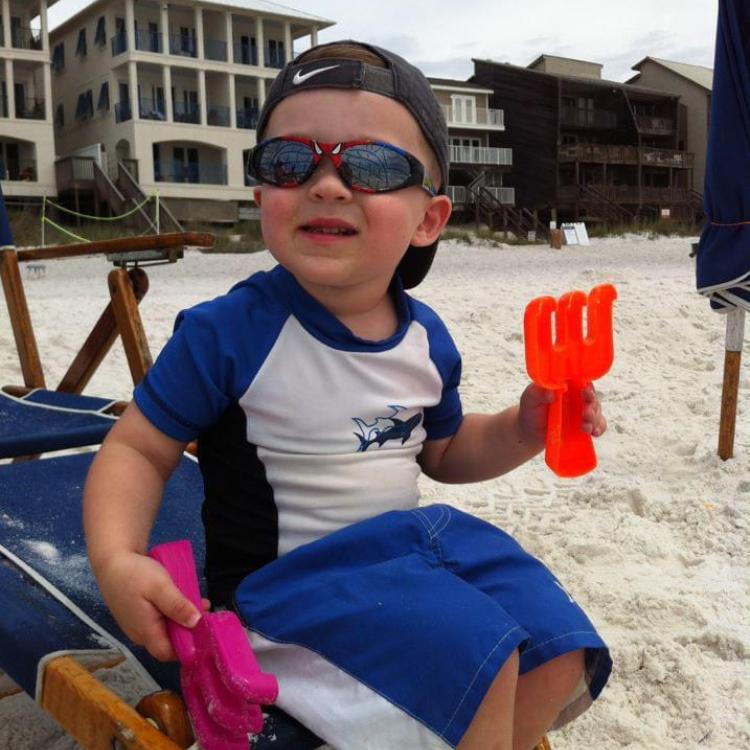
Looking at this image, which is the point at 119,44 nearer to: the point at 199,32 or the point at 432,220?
the point at 199,32

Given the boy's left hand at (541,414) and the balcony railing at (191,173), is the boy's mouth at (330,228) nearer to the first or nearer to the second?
the boy's left hand at (541,414)

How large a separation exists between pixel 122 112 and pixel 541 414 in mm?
24251

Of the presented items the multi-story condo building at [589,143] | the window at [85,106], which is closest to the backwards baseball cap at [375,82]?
the window at [85,106]

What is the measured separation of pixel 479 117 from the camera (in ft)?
96.9

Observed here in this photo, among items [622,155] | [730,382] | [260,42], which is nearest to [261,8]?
[260,42]

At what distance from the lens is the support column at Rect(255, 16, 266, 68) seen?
25094 mm

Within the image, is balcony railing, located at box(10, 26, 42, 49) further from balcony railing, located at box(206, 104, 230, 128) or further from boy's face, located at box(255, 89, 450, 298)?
boy's face, located at box(255, 89, 450, 298)

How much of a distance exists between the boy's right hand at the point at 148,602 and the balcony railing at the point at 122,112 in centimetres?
2393

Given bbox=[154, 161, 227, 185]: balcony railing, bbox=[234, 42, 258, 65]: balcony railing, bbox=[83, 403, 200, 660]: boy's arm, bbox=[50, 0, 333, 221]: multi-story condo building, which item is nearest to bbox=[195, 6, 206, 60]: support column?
bbox=[50, 0, 333, 221]: multi-story condo building

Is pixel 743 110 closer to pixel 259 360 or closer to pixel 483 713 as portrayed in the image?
pixel 259 360

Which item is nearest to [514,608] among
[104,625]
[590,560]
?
[104,625]

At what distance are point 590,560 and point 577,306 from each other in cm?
165

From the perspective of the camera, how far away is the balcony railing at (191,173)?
78.0 feet

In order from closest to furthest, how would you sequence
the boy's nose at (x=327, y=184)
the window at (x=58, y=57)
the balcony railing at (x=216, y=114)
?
1. the boy's nose at (x=327, y=184)
2. the balcony railing at (x=216, y=114)
3. the window at (x=58, y=57)
